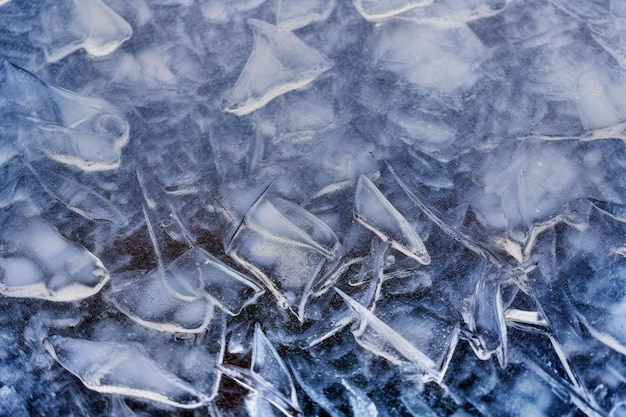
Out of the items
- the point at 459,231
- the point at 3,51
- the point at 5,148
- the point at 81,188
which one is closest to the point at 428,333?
the point at 459,231

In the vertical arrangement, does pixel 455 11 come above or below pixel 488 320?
above

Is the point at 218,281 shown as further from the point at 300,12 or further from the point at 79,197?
the point at 300,12

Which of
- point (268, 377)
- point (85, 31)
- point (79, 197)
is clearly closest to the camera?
point (268, 377)

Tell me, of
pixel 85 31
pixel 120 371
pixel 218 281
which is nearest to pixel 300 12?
pixel 85 31

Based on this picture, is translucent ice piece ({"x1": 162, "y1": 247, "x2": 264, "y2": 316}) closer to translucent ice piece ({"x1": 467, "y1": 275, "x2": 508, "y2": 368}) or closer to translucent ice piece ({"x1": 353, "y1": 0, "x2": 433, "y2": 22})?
translucent ice piece ({"x1": 467, "y1": 275, "x2": 508, "y2": 368})

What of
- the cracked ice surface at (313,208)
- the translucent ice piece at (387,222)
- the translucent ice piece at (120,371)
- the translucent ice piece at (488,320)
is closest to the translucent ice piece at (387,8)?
the cracked ice surface at (313,208)

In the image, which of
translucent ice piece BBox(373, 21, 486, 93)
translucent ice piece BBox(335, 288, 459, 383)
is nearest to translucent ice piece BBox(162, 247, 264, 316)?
translucent ice piece BBox(335, 288, 459, 383)

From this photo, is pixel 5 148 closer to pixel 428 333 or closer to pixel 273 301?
pixel 273 301

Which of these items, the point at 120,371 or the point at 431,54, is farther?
the point at 431,54
